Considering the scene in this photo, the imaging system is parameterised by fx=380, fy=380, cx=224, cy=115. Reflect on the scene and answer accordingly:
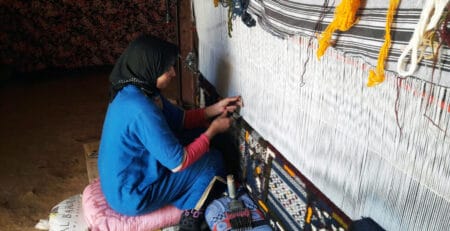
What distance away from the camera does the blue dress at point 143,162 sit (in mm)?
1467

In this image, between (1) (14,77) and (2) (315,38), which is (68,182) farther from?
(1) (14,77)

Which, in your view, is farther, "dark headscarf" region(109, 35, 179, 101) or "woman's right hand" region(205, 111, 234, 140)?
"woman's right hand" region(205, 111, 234, 140)

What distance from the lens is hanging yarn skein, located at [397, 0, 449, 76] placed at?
558 mm

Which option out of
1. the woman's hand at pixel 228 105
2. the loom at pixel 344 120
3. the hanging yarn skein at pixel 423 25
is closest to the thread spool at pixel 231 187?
the loom at pixel 344 120

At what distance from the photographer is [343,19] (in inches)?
29.7

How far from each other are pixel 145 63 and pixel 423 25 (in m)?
1.09

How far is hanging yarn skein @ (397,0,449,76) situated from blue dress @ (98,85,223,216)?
3.30 feet

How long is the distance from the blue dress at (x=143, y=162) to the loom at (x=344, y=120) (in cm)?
32

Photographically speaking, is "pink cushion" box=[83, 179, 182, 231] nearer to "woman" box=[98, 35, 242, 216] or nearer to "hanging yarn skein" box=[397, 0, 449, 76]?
"woman" box=[98, 35, 242, 216]

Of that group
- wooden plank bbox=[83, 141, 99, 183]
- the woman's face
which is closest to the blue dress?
the woman's face

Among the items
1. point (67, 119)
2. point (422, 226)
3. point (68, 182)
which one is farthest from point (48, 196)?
point (422, 226)

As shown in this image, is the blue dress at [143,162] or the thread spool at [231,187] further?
the thread spool at [231,187]

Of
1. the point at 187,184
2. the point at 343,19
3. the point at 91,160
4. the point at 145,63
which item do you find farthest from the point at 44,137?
the point at 343,19

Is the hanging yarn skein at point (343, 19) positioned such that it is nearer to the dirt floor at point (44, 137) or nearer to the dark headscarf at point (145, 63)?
the dark headscarf at point (145, 63)
